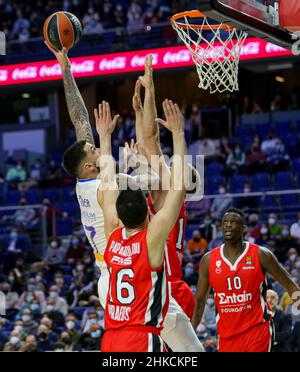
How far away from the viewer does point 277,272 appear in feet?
21.9

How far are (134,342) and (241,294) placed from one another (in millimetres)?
1762

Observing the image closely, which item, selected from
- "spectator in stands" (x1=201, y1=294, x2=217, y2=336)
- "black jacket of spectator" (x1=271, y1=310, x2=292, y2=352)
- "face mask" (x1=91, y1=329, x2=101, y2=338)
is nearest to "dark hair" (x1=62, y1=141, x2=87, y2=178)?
"black jacket of spectator" (x1=271, y1=310, x2=292, y2=352)

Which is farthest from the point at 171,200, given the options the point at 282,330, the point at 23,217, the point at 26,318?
the point at 23,217

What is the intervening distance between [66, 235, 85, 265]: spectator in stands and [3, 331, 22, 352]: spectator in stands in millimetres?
2976

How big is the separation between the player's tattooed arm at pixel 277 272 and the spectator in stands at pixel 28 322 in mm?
7667

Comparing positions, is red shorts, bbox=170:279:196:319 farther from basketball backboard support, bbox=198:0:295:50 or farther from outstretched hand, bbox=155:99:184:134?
basketball backboard support, bbox=198:0:295:50

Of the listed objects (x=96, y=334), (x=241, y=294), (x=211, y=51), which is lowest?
(x=96, y=334)

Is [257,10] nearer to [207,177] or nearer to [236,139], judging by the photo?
[207,177]

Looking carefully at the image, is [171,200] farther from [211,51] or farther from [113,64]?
[113,64]

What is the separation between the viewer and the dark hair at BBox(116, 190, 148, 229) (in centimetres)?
Result: 509

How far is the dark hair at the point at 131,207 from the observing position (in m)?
5.09

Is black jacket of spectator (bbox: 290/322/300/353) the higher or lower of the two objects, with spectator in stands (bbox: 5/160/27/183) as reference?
Answer: lower

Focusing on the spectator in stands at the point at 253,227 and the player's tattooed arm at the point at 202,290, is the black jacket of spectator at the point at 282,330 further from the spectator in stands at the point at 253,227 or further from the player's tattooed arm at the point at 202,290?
the spectator in stands at the point at 253,227

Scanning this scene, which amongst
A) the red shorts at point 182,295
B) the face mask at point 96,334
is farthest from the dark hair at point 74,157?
the face mask at point 96,334
